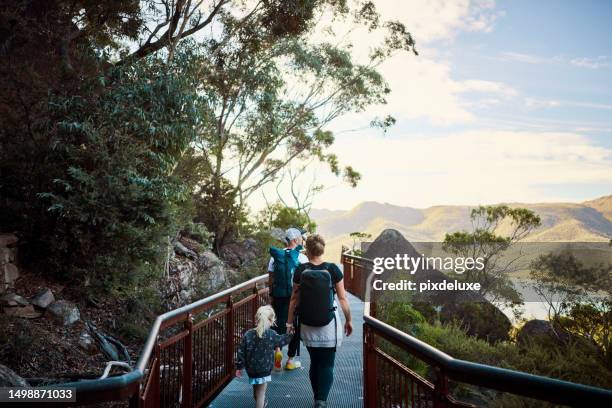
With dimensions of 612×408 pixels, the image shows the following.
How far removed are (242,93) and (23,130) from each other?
1077 centimetres

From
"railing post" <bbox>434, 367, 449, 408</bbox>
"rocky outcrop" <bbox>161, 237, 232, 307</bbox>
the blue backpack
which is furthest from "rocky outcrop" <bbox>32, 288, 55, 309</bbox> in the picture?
"railing post" <bbox>434, 367, 449, 408</bbox>

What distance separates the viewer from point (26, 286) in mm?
9656

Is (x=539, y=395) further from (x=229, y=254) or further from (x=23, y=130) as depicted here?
(x=229, y=254)

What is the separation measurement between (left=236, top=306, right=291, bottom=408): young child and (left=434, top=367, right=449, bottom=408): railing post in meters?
2.51

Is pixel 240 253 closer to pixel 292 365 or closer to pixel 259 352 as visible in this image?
pixel 292 365

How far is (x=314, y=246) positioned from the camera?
5.17 meters

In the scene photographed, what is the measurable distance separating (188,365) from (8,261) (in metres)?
6.04

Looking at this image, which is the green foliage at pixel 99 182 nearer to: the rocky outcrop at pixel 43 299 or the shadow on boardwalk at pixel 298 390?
the rocky outcrop at pixel 43 299

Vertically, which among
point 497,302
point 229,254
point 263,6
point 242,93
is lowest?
point 497,302

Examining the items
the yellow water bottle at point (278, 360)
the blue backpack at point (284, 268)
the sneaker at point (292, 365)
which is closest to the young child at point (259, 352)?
the blue backpack at point (284, 268)

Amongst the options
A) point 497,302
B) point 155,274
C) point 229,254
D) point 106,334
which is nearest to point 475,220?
point 497,302

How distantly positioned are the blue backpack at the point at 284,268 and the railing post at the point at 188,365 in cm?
173

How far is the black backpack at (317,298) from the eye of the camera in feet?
16.4

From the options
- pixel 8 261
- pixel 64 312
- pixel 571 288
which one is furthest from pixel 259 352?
pixel 571 288
